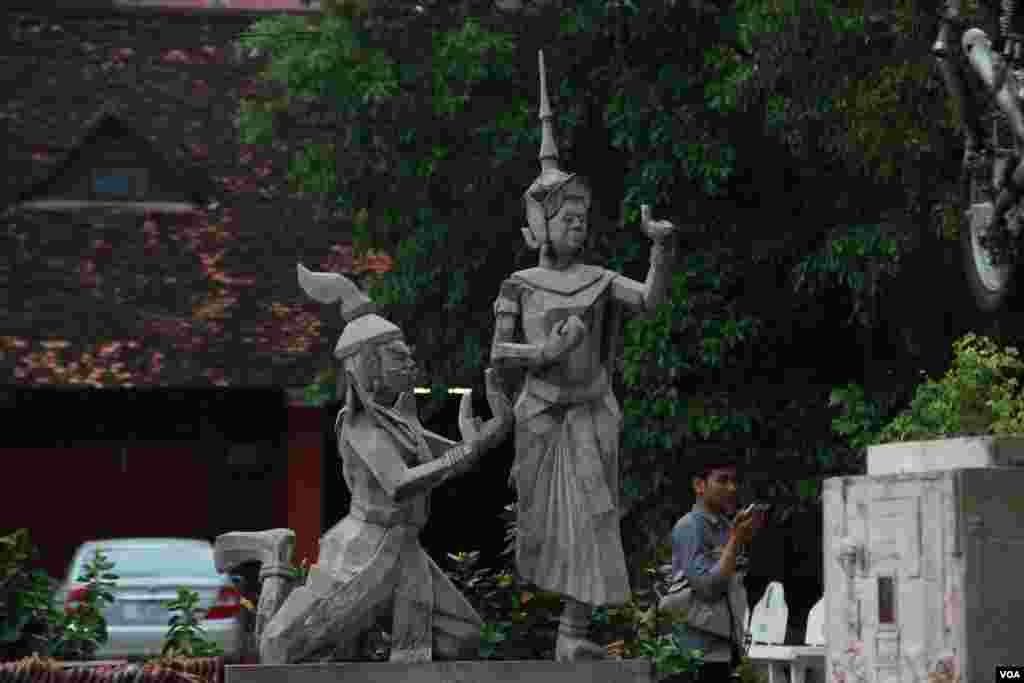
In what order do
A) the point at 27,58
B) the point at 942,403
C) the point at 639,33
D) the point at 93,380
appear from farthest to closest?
the point at 27,58
the point at 93,380
the point at 639,33
the point at 942,403

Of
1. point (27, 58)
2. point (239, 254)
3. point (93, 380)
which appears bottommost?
point (93, 380)

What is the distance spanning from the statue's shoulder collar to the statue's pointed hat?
2.14 ft

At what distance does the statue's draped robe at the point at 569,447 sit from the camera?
11859 mm

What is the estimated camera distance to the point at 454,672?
37.9ft

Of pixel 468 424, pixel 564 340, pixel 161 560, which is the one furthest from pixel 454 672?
pixel 161 560

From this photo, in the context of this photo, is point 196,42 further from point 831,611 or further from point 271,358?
point 831,611

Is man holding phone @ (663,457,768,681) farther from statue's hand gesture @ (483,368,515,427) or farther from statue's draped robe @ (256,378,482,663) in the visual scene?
statue's hand gesture @ (483,368,515,427)

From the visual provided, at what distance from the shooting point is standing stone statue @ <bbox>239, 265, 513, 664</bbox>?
37.8 ft

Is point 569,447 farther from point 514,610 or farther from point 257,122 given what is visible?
point 257,122

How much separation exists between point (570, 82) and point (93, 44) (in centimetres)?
1220

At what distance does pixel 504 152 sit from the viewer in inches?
907

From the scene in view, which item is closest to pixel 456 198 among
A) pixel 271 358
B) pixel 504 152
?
pixel 504 152

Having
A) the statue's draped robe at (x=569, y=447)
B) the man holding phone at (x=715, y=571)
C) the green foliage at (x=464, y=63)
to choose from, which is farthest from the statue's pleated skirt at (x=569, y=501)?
the green foliage at (x=464, y=63)

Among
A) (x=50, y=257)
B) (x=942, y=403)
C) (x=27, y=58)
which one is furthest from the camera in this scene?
(x=27, y=58)
